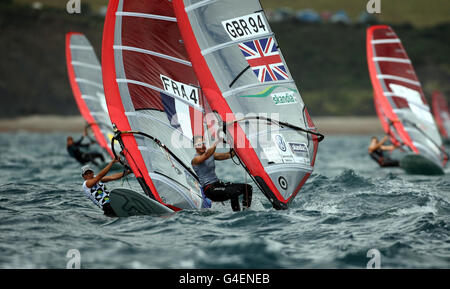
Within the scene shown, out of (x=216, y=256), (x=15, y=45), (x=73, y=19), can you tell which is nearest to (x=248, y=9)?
(x=216, y=256)

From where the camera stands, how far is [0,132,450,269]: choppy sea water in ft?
19.3

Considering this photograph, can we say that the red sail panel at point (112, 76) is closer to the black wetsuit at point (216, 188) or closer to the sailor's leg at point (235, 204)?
the black wetsuit at point (216, 188)

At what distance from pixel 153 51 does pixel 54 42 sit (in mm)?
60946

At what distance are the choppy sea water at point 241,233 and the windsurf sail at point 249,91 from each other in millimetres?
687

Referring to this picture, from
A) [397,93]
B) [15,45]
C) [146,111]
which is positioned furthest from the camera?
[15,45]

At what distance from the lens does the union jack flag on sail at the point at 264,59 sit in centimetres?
840

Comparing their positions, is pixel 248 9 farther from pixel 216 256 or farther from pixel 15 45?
pixel 15 45

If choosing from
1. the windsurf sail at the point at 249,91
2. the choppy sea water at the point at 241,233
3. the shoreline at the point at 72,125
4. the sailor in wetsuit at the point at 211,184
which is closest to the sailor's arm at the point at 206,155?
the sailor in wetsuit at the point at 211,184

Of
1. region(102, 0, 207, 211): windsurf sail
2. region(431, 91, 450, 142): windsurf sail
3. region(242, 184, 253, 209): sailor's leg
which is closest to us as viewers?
region(242, 184, 253, 209): sailor's leg

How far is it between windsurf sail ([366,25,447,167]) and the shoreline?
108ft

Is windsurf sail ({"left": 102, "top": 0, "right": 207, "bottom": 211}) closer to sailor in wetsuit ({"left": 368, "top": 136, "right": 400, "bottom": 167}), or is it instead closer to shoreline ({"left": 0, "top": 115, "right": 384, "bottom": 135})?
sailor in wetsuit ({"left": 368, "top": 136, "right": 400, "bottom": 167})

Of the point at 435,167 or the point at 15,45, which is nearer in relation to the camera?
the point at 435,167

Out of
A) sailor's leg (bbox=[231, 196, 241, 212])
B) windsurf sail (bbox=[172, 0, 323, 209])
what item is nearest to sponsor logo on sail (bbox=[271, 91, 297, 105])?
windsurf sail (bbox=[172, 0, 323, 209])
